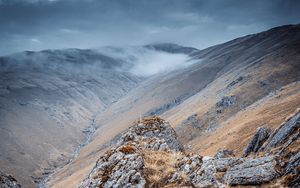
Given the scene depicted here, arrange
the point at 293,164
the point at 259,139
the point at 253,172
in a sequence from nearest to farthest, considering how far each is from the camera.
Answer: the point at 293,164
the point at 253,172
the point at 259,139

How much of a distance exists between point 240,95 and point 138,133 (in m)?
132

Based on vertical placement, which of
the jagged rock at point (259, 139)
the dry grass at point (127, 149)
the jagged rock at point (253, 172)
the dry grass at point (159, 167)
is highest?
the jagged rock at point (253, 172)

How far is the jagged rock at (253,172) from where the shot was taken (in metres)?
16.4

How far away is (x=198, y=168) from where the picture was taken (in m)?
19.0

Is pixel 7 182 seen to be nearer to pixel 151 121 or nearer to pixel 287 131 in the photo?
pixel 151 121

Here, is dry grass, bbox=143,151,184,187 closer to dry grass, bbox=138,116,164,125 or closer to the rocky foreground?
the rocky foreground

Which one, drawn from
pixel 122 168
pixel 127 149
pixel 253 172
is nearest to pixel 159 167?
pixel 122 168

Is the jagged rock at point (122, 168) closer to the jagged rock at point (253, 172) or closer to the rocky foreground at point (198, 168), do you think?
the rocky foreground at point (198, 168)

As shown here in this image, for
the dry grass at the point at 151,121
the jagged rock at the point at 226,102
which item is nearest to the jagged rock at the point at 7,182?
the dry grass at the point at 151,121

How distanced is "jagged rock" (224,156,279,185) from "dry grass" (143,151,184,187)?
3.75 meters

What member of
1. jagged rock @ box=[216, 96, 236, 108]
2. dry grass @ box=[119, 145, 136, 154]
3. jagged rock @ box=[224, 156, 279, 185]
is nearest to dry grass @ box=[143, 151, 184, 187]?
dry grass @ box=[119, 145, 136, 154]

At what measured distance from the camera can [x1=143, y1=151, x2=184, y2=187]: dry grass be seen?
19.0 metres

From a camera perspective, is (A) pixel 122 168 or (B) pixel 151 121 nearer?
(A) pixel 122 168

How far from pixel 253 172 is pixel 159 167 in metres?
6.42
